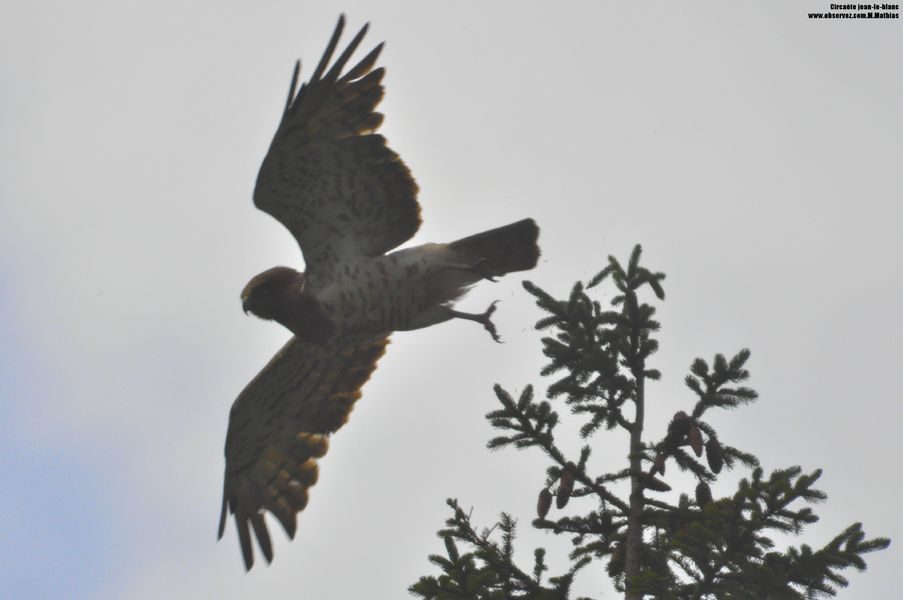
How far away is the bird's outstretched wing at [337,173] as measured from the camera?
699 cm

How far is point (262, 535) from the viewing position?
8180 millimetres

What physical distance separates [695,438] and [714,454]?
167 mm

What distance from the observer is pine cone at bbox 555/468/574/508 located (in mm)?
5191

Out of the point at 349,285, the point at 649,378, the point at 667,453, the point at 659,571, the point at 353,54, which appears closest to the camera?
the point at 659,571

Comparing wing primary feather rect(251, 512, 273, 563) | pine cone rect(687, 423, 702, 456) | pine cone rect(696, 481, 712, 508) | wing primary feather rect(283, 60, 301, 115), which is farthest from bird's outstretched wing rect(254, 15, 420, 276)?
pine cone rect(696, 481, 712, 508)

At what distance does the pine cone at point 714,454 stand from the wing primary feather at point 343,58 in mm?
3380

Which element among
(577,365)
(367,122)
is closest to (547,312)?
(577,365)

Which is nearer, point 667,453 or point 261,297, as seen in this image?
point 667,453

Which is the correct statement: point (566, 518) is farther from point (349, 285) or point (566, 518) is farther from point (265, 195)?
point (265, 195)

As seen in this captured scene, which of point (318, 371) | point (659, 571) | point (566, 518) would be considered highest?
point (318, 371)

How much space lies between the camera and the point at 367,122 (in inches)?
281

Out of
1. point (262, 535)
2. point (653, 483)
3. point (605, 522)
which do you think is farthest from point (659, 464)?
point (262, 535)

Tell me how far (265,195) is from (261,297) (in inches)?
28.4

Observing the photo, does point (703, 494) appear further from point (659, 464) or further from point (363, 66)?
point (363, 66)
